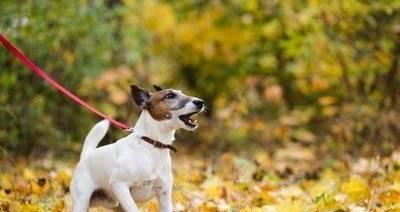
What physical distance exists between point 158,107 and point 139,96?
0.15 metres

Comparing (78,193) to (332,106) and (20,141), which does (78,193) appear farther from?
(332,106)

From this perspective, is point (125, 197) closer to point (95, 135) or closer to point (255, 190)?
point (95, 135)

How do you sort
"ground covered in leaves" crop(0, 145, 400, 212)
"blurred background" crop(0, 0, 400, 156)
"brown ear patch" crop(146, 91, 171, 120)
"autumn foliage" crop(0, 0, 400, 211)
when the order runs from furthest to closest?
"blurred background" crop(0, 0, 400, 156)
"autumn foliage" crop(0, 0, 400, 211)
"ground covered in leaves" crop(0, 145, 400, 212)
"brown ear patch" crop(146, 91, 171, 120)

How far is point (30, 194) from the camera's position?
22.4 feet

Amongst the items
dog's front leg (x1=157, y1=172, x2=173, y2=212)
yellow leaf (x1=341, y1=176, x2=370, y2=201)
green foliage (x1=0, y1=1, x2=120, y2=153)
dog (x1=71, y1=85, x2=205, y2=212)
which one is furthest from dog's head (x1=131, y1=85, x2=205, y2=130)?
green foliage (x1=0, y1=1, x2=120, y2=153)

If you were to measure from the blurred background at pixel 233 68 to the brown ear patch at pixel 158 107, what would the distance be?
237 cm

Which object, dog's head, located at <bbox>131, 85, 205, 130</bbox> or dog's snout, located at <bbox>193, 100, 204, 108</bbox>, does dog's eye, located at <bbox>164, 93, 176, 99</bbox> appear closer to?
dog's head, located at <bbox>131, 85, 205, 130</bbox>

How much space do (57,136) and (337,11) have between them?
411cm

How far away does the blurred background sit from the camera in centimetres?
1023

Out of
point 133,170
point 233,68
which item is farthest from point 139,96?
point 233,68

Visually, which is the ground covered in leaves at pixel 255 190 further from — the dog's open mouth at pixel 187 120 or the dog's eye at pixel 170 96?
the dog's eye at pixel 170 96

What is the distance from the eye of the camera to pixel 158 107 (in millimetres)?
5055

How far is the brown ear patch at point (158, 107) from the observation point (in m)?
5.02

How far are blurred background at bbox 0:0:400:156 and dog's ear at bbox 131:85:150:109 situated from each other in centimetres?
229
